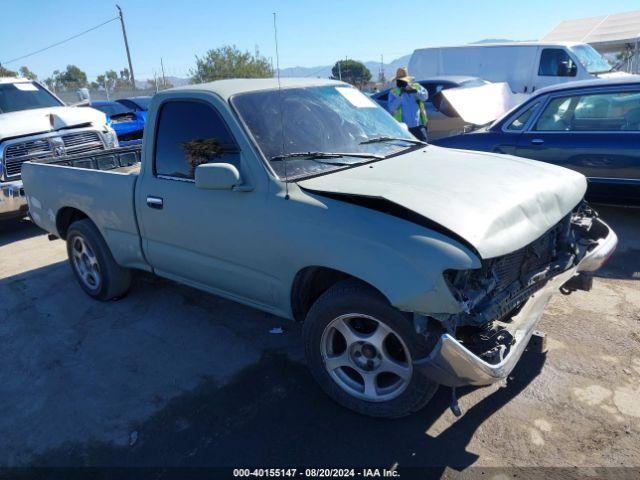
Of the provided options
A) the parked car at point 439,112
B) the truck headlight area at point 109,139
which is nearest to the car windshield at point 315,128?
the truck headlight area at point 109,139

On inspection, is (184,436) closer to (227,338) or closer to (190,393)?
(190,393)

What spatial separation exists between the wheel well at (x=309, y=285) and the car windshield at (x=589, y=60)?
11.1 metres

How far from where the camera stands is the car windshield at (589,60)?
38.1 feet

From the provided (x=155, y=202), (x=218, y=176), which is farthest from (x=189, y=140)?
(x=218, y=176)

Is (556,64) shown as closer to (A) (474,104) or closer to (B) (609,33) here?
(A) (474,104)

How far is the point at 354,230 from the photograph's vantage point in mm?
2641

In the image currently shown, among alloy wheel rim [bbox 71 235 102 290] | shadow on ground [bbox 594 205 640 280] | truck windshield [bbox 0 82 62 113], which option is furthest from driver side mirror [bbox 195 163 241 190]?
truck windshield [bbox 0 82 62 113]

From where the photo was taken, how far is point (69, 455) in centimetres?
283

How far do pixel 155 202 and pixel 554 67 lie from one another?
1127cm

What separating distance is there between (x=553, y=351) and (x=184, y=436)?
2502mm

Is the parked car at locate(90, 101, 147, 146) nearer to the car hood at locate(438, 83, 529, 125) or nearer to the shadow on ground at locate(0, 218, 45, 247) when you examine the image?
the shadow on ground at locate(0, 218, 45, 247)

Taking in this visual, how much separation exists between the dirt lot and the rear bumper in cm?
294

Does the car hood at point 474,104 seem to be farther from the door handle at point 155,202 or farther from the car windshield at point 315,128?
the door handle at point 155,202

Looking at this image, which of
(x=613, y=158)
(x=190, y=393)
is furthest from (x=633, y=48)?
(x=190, y=393)
